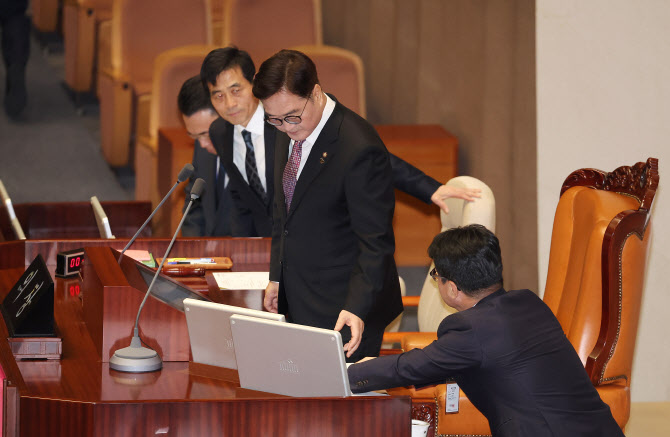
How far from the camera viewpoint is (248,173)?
3.46 m

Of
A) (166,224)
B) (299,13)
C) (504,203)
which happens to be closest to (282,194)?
(504,203)

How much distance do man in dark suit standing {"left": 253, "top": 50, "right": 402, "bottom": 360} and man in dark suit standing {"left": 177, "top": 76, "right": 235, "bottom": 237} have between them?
0.91 metres

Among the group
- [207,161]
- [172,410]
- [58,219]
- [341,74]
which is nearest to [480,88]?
[341,74]

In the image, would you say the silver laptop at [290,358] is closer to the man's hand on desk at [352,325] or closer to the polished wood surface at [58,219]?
the man's hand on desk at [352,325]

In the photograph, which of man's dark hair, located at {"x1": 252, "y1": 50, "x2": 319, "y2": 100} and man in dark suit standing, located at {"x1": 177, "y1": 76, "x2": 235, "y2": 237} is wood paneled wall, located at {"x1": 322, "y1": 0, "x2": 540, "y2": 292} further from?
man's dark hair, located at {"x1": 252, "y1": 50, "x2": 319, "y2": 100}

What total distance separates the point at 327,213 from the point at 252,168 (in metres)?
0.74

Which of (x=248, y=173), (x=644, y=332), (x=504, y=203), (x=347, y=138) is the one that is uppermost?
(x=347, y=138)

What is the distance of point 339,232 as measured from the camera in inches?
110

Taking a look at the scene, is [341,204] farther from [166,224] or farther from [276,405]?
[166,224]

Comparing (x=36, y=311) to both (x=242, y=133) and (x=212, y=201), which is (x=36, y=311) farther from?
(x=212, y=201)

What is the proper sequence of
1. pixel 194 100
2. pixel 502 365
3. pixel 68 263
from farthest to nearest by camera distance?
pixel 194 100 < pixel 68 263 < pixel 502 365

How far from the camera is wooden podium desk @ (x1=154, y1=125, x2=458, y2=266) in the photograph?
Answer: 4.91m

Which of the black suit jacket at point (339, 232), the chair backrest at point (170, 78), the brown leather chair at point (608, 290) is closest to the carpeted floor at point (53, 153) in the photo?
the chair backrest at point (170, 78)

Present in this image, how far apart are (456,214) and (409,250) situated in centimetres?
169
